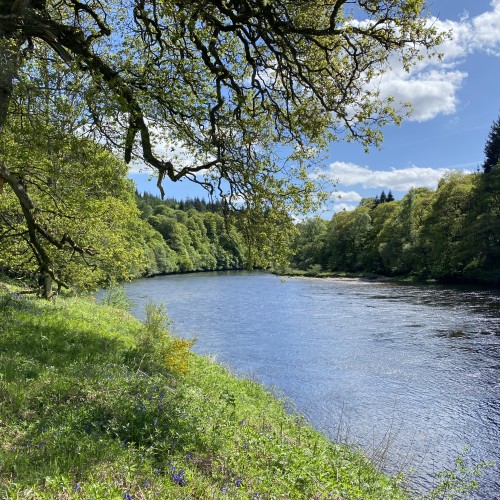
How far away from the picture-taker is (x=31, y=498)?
363 centimetres

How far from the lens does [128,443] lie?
16.5 feet

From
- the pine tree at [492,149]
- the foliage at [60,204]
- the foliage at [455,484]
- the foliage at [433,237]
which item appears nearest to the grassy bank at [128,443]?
the foliage at [455,484]

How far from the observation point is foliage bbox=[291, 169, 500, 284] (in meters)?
54.0

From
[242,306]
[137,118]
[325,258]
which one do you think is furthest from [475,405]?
[325,258]

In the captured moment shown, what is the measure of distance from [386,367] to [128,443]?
54.4ft

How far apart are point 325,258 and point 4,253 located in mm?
84798

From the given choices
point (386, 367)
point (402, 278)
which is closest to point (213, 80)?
point (386, 367)

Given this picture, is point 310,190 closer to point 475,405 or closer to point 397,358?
point 475,405

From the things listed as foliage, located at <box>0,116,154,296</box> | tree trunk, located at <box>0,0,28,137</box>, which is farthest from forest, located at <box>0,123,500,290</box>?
tree trunk, located at <box>0,0,28,137</box>

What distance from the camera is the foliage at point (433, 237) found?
54.0m

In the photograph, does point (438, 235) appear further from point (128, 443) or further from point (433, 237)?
point (128, 443)

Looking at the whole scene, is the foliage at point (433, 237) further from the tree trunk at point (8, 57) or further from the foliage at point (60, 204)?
the tree trunk at point (8, 57)

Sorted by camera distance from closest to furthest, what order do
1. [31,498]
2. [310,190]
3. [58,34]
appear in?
1. [31,498]
2. [58,34]
3. [310,190]

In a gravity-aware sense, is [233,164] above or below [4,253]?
above
